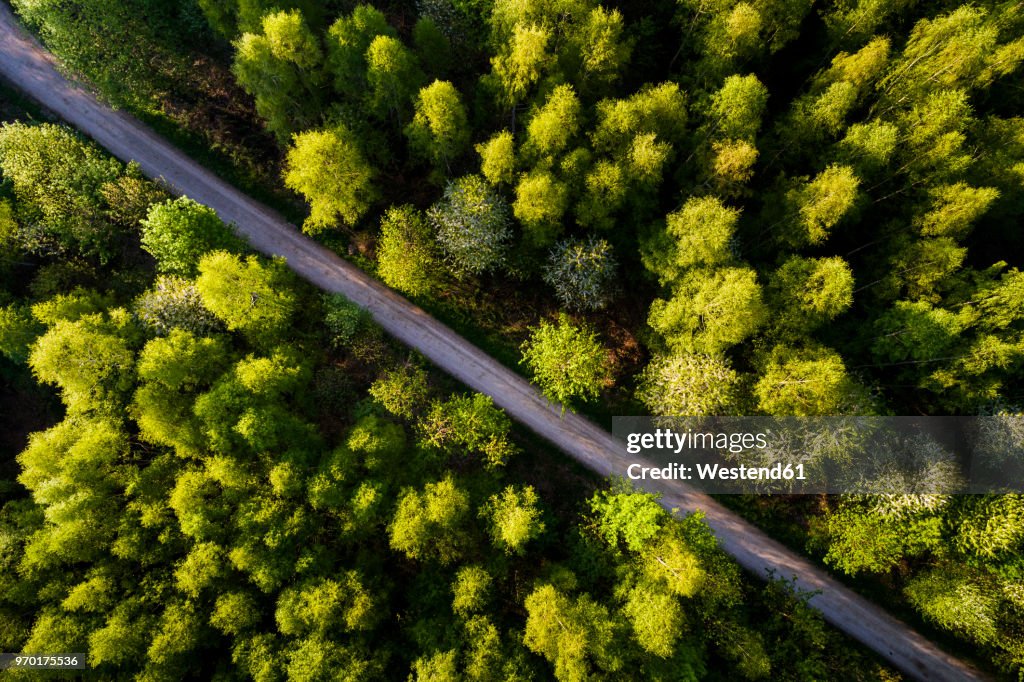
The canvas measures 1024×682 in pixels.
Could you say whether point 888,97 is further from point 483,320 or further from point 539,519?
point 539,519

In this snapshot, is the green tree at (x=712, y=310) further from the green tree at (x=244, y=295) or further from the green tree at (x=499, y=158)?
the green tree at (x=244, y=295)

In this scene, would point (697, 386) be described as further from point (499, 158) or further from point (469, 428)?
point (499, 158)

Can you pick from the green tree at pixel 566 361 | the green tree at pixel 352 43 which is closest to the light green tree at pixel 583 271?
the green tree at pixel 566 361

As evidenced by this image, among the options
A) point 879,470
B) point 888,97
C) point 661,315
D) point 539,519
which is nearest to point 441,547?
point 539,519

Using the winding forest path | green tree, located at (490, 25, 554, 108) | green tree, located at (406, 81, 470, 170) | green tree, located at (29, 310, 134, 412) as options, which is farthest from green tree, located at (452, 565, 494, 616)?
green tree, located at (490, 25, 554, 108)

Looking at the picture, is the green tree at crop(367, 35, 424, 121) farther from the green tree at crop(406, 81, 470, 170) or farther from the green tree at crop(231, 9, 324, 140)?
the green tree at crop(231, 9, 324, 140)

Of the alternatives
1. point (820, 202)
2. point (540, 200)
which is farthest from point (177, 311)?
point (820, 202)
